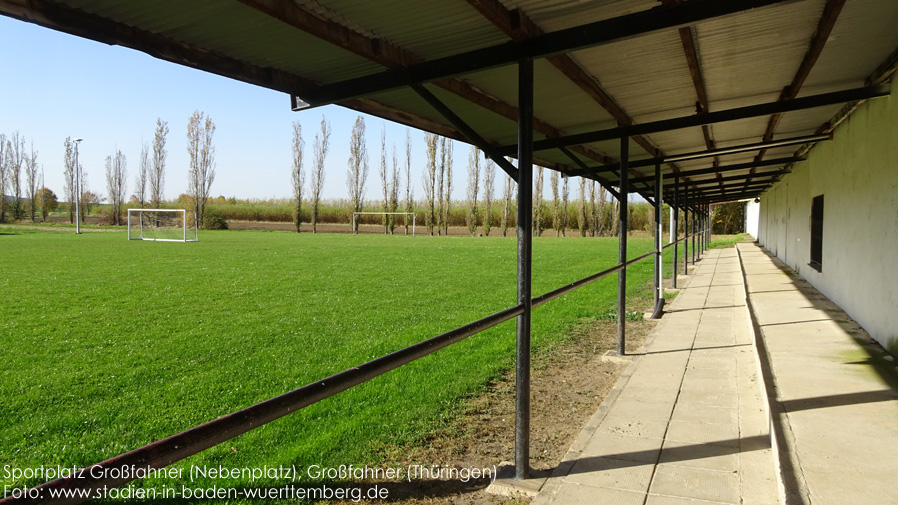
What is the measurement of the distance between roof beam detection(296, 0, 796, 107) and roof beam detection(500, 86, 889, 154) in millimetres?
2108

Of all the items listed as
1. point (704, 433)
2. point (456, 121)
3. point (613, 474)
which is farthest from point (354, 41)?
point (704, 433)

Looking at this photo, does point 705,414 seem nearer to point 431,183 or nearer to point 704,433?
point 704,433

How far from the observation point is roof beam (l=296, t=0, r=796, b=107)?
6.81ft

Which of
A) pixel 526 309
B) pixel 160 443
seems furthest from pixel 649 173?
pixel 160 443

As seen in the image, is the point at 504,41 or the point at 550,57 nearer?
the point at 504,41

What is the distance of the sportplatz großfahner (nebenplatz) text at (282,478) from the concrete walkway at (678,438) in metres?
0.59

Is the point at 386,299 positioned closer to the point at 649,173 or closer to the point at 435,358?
the point at 435,358

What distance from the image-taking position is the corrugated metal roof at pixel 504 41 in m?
2.13

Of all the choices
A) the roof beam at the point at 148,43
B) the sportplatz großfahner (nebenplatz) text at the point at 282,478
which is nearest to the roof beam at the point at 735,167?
the roof beam at the point at 148,43

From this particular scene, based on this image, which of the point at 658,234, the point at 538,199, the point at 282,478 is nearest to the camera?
the point at 282,478

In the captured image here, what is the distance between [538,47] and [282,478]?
2.52m

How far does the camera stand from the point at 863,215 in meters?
5.35

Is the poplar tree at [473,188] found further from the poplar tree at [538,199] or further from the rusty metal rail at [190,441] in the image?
the rusty metal rail at [190,441]

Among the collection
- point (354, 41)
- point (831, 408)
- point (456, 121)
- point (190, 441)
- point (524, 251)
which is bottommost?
point (831, 408)
